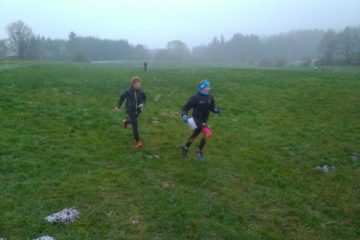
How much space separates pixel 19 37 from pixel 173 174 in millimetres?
119752

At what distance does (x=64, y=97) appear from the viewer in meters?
21.6

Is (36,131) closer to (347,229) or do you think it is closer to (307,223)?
(307,223)

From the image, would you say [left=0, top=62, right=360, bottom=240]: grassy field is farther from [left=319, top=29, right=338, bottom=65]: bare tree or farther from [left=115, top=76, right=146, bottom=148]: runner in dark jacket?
[left=319, top=29, right=338, bottom=65]: bare tree

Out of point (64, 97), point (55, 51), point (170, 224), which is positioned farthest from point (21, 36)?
point (170, 224)

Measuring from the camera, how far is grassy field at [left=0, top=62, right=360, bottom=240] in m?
8.23

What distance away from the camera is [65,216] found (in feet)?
26.7

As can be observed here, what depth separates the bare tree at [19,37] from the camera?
376 feet

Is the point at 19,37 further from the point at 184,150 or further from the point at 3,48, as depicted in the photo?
the point at 184,150

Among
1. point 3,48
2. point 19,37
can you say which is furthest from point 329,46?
point 3,48

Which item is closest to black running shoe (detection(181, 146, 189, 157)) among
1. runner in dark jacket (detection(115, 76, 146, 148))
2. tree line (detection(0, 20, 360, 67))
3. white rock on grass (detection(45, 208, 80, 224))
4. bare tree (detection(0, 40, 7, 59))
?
runner in dark jacket (detection(115, 76, 146, 148))

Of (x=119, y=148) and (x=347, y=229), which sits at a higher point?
(x=119, y=148)

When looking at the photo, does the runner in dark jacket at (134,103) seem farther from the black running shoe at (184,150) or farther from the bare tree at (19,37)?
the bare tree at (19,37)

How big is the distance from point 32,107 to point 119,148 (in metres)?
7.39

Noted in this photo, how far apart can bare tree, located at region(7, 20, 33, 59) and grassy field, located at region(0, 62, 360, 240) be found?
106 metres
